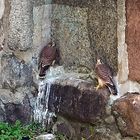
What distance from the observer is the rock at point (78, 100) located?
2322 mm

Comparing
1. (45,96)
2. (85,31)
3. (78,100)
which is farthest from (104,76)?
(45,96)

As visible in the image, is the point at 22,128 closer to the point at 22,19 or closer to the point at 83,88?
the point at 83,88

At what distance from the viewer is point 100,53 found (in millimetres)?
2422

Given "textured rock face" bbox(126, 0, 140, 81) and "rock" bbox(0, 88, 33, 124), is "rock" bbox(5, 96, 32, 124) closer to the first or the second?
"rock" bbox(0, 88, 33, 124)

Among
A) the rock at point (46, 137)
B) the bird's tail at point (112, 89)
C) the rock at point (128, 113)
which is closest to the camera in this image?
the rock at point (128, 113)

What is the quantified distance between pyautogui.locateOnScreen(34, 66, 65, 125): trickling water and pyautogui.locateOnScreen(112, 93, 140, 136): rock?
1.89 feet

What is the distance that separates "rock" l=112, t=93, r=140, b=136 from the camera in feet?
6.98

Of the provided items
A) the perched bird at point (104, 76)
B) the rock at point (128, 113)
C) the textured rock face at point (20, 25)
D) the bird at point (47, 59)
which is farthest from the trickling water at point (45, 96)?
the rock at point (128, 113)

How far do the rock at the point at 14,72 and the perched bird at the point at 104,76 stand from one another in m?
0.57

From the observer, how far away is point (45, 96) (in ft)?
8.82

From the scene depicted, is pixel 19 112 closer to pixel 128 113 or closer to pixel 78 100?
pixel 78 100

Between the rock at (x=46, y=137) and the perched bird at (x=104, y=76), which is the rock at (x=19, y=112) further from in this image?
the perched bird at (x=104, y=76)

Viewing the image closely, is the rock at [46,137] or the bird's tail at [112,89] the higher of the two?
the bird's tail at [112,89]

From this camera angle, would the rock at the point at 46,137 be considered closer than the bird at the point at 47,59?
→ Yes
